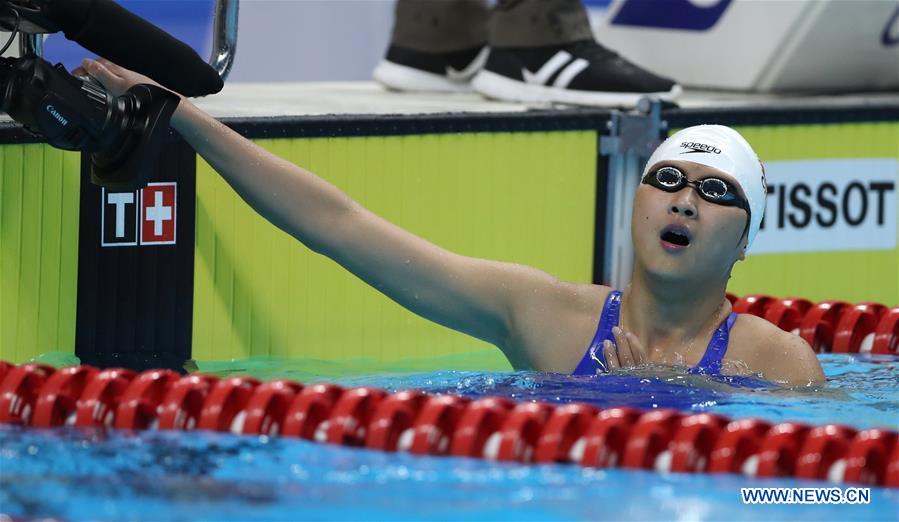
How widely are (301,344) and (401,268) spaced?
0.80 metres

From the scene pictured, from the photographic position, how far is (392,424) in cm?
230

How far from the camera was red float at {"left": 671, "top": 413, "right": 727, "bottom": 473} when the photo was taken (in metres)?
2.23

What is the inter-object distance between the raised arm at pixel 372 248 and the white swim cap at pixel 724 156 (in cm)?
32

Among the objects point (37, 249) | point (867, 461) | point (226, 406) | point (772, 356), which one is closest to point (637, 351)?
point (772, 356)

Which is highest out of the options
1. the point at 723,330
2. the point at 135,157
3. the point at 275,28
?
the point at 275,28

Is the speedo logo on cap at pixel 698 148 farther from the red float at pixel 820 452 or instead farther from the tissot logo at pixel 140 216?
the tissot logo at pixel 140 216

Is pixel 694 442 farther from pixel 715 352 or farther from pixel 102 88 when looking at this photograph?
pixel 102 88

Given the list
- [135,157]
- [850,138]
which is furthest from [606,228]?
[135,157]

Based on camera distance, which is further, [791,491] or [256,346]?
[256,346]

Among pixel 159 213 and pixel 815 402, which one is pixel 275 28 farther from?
pixel 815 402

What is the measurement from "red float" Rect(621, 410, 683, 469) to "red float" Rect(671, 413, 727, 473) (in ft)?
0.04

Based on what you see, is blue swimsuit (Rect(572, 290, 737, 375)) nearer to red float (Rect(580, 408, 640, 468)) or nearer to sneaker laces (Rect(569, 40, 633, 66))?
red float (Rect(580, 408, 640, 468))

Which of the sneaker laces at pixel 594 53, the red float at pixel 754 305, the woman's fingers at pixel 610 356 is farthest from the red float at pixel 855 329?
the woman's fingers at pixel 610 356

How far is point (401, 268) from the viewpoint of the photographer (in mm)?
2689
